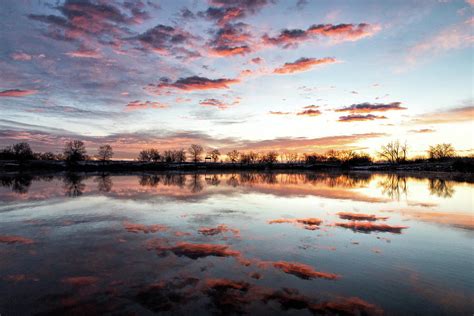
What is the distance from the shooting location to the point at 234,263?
31.4ft

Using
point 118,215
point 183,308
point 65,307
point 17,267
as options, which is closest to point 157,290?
point 183,308

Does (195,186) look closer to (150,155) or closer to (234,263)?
(234,263)

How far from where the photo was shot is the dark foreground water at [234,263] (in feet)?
22.5

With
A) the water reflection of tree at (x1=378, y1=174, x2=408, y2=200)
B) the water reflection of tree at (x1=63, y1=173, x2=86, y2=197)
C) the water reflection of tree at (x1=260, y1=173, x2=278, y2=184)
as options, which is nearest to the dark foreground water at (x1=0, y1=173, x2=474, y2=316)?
the water reflection of tree at (x1=63, y1=173, x2=86, y2=197)

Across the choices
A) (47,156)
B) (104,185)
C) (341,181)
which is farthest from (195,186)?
(47,156)

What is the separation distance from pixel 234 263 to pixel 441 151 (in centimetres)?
18781

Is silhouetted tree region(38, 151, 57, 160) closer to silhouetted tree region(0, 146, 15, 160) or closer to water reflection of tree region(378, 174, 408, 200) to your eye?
silhouetted tree region(0, 146, 15, 160)

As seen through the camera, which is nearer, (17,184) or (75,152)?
(17,184)

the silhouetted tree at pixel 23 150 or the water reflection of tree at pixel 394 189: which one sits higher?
→ the silhouetted tree at pixel 23 150

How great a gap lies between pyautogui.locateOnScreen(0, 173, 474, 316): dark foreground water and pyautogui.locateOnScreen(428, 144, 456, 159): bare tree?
170m

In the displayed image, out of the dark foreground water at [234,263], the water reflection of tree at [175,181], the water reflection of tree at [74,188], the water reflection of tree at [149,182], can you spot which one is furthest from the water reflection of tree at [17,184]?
the water reflection of tree at [175,181]

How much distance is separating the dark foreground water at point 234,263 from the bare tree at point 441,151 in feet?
558

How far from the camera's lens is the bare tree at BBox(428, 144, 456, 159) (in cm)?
15625

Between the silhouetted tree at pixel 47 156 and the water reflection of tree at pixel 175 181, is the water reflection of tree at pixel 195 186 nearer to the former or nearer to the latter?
the water reflection of tree at pixel 175 181
